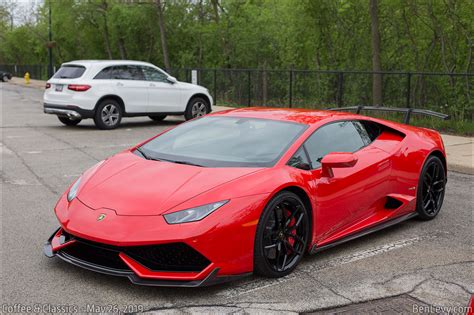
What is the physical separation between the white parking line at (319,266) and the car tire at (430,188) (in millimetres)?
493

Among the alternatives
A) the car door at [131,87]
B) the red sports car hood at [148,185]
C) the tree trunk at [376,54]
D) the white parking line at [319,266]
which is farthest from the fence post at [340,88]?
the red sports car hood at [148,185]

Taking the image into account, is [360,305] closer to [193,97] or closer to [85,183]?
[85,183]

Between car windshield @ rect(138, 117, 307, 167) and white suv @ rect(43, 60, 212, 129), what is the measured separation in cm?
970

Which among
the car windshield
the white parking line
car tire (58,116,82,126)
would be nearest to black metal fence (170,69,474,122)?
car tire (58,116,82,126)

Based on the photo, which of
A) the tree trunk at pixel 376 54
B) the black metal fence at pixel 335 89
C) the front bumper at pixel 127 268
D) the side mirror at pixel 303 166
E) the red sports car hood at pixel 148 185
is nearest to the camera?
the front bumper at pixel 127 268

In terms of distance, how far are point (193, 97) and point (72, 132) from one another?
4.08m

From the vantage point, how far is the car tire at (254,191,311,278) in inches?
171

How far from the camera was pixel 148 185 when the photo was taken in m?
4.50

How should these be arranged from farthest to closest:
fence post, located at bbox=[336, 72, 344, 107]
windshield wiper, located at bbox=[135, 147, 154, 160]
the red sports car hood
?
1. fence post, located at bbox=[336, 72, 344, 107]
2. windshield wiper, located at bbox=[135, 147, 154, 160]
3. the red sports car hood

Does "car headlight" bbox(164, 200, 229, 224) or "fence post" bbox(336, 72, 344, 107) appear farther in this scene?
"fence post" bbox(336, 72, 344, 107)

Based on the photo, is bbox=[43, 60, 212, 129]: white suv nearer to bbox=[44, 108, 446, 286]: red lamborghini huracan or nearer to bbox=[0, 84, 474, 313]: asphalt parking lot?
bbox=[0, 84, 474, 313]: asphalt parking lot

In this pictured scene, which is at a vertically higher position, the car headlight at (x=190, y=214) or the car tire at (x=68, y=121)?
the car headlight at (x=190, y=214)

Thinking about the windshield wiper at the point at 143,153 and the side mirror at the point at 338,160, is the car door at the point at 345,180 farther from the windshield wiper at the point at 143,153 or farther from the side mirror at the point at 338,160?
the windshield wiper at the point at 143,153

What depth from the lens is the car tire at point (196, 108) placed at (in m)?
17.1
